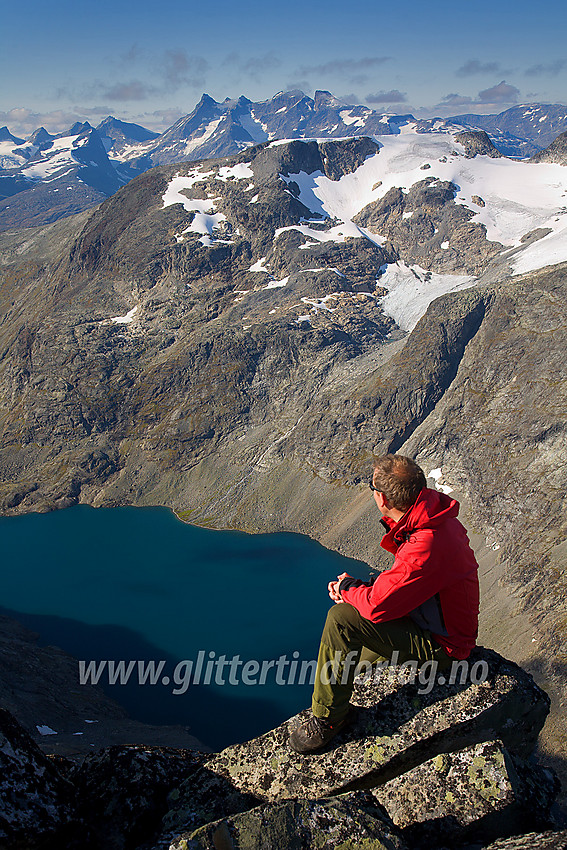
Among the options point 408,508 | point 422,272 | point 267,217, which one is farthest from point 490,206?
point 408,508

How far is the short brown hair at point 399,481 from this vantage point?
7.68 metres

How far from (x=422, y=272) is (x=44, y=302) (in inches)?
4546

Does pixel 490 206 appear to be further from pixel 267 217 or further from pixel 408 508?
pixel 408 508

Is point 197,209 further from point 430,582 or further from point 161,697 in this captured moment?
point 430,582

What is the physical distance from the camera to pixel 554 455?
7969 centimetres

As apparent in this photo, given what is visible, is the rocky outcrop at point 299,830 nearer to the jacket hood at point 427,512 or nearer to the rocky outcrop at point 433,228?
the jacket hood at point 427,512

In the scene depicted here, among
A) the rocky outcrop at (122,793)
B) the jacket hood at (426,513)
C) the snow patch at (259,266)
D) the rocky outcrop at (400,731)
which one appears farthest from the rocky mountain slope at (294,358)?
the jacket hood at (426,513)

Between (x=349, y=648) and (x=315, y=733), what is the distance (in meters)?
1.49

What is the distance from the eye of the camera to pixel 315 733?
8.14 m

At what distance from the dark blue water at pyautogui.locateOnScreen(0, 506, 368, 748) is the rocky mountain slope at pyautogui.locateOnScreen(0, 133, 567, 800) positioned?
22.8 feet

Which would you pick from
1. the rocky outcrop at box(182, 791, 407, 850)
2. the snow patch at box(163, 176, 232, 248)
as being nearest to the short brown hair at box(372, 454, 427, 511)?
the rocky outcrop at box(182, 791, 407, 850)

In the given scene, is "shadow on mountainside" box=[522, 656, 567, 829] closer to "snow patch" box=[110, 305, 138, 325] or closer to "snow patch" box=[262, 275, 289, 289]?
"snow patch" box=[262, 275, 289, 289]

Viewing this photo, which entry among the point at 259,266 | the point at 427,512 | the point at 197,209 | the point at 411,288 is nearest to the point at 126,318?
the point at 259,266

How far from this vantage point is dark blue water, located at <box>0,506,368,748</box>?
5872cm
